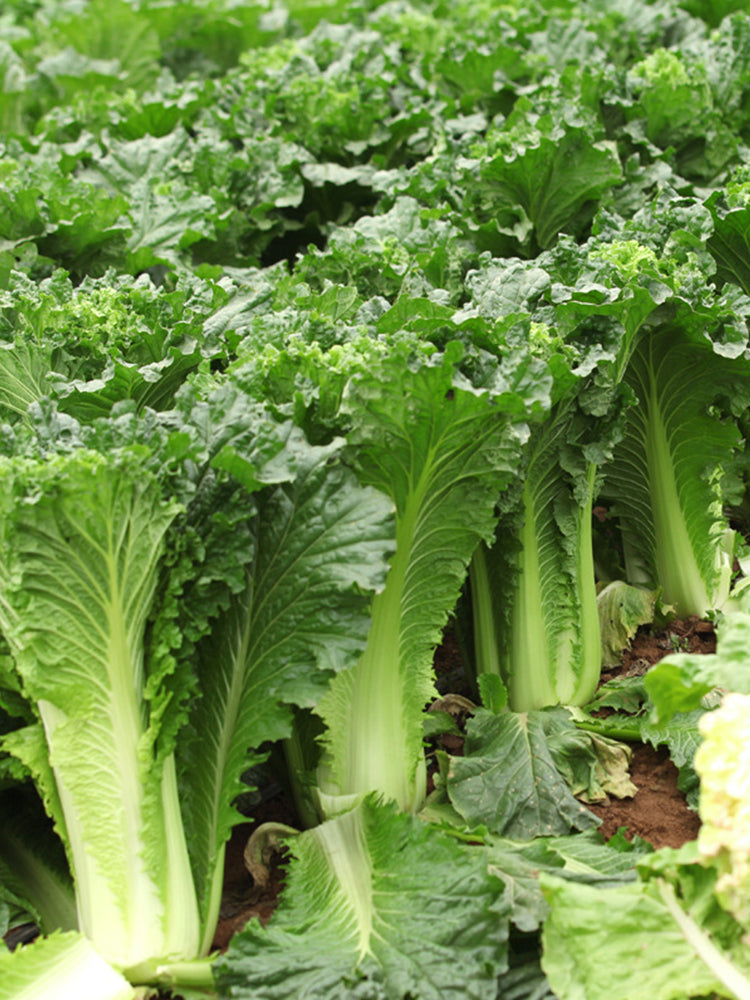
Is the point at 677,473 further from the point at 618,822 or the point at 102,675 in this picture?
the point at 102,675

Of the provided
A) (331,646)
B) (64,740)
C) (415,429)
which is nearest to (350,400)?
(415,429)

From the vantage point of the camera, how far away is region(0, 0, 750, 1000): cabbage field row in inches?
102

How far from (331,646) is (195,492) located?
0.57 meters

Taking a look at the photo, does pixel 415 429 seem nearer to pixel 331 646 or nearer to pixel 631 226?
pixel 331 646

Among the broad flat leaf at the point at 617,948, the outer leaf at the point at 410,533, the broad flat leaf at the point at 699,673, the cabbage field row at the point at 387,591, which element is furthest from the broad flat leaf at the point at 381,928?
the broad flat leaf at the point at 699,673

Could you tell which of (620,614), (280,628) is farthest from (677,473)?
(280,628)

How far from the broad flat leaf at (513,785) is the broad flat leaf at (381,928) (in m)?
0.32

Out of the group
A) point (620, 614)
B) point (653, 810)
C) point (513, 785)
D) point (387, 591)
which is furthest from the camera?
point (620, 614)

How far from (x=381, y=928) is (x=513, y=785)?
28.6 inches

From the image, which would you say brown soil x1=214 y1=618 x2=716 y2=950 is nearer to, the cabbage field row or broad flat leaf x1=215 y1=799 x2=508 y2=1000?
the cabbage field row

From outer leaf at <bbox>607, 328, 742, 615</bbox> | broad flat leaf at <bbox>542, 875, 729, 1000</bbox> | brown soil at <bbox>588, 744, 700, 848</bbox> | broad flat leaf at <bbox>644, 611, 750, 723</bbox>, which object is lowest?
broad flat leaf at <bbox>542, 875, 729, 1000</bbox>

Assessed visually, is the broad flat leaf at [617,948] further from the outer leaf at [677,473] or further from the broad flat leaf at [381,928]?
the outer leaf at [677,473]

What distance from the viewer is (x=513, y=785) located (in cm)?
323

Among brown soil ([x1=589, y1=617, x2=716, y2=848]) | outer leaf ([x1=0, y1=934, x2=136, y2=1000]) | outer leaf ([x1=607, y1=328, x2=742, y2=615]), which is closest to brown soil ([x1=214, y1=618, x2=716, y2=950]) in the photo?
brown soil ([x1=589, y1=617, x2=716, y2=848])
